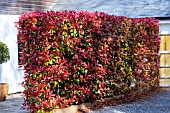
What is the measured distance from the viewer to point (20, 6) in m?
13.7

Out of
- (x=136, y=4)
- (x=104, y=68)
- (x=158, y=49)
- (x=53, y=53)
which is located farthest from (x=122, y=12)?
(x=53, y=53)

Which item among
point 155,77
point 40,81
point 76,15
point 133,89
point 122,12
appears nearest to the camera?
point 40,81

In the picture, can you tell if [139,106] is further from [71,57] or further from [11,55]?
[11,55]

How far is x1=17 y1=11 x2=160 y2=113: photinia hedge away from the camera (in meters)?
7.87

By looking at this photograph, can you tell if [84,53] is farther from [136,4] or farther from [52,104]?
[136,4]

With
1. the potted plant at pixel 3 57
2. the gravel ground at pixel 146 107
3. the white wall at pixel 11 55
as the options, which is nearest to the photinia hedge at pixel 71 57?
the gravel ground at pixel 146 107

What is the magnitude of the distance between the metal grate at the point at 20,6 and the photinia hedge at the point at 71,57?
5.07m

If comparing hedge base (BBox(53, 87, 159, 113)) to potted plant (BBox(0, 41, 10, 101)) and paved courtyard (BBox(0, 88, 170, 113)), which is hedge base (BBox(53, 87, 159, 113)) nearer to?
paved courtyard (BBox(0, 88, 170, 113))

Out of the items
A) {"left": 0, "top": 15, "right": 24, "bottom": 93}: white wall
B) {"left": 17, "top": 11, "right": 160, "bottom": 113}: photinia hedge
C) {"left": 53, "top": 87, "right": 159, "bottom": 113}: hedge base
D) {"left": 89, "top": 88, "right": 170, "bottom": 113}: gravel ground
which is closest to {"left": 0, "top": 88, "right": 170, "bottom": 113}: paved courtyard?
{"left": 89, "top": 88, "right": 170, "bottom": 113}: gravel ground

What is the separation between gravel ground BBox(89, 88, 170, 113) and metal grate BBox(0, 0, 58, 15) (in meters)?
6.13

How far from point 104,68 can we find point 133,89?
1.93 m

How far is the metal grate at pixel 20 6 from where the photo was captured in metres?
13.1

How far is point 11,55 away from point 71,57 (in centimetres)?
536

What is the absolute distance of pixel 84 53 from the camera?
27.8 ft
